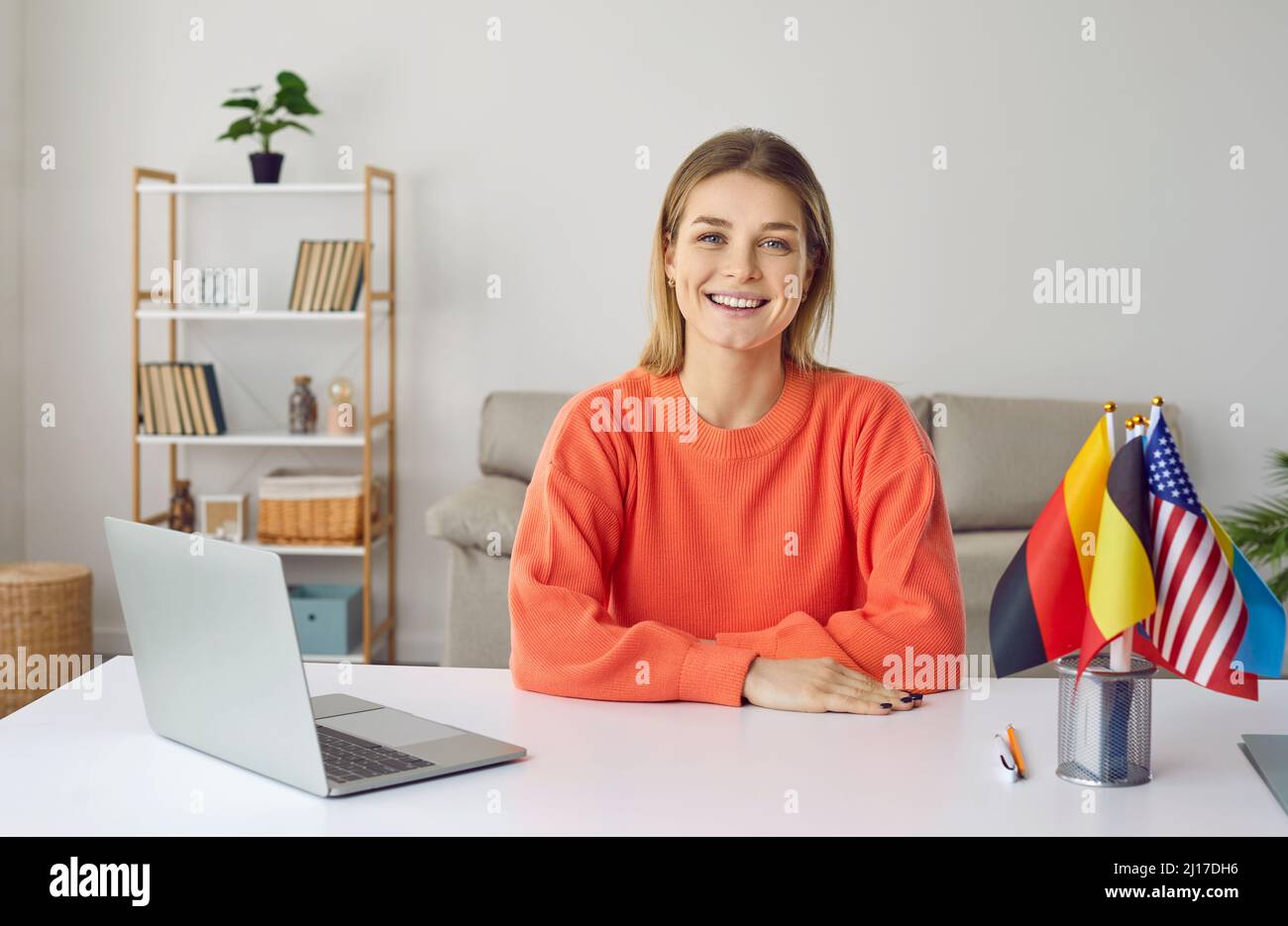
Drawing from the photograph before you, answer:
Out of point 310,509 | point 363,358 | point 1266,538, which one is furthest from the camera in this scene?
point 363,358

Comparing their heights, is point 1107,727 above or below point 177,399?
below

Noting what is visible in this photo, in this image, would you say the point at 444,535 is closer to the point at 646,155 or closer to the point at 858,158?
the point at 646,155

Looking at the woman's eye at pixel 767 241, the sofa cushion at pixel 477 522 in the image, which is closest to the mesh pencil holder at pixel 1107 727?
the woman's eye at pixel 767 241

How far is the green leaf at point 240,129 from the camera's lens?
390cm

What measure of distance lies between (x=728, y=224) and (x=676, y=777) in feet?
2.59

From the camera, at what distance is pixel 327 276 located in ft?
12.9

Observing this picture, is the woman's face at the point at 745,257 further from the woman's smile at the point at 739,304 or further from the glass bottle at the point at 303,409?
the glass bottle at the point at 303,409

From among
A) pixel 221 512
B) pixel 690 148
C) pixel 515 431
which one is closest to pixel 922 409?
pixel 690 148

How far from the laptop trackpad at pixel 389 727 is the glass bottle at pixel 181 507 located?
9.96ft

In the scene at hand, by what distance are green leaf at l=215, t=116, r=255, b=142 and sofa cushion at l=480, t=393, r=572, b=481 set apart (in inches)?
42.5

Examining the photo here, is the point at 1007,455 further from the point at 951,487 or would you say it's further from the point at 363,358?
the point at 363,358

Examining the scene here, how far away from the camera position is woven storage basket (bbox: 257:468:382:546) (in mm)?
3965

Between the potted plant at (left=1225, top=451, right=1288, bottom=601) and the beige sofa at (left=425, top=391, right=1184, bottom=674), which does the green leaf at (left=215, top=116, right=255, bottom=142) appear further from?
the potted plant at (left=1225, top=451, right=1288, bottom=601)

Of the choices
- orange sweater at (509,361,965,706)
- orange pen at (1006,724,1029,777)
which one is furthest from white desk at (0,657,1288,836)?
orange sweater at (509,361,965,706)
